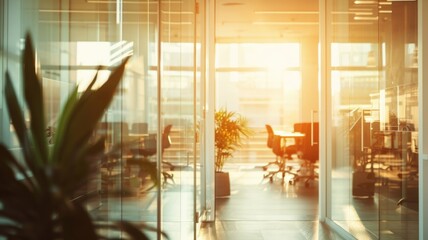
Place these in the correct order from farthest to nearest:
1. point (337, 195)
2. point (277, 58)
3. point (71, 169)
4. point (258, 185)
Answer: point (277, 58), point (258, 185), point (337, 195), point (71, 169)

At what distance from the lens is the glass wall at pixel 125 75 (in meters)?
1.95

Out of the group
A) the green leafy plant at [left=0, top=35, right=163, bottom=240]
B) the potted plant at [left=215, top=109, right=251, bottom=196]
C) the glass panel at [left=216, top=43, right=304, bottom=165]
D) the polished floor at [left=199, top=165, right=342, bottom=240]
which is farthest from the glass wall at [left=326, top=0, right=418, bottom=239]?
the glass panel at [left=216, top=43, right=304, bottom=165]

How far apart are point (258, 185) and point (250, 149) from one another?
15.6ft

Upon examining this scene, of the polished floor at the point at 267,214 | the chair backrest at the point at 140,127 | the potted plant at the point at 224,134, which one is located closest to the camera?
the chair backrest at the point at 140,127

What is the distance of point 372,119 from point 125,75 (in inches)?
123

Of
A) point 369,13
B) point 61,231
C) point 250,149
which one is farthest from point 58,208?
point 250,149

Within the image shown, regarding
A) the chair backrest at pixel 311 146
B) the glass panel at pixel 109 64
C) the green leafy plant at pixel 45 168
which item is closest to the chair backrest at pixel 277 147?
the chair backrest at pixel 311 146

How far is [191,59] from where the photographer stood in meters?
4.89

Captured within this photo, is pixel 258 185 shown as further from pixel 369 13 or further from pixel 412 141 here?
pixel 369 13

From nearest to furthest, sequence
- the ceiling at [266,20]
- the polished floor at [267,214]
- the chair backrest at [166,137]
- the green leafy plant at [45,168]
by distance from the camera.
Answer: the green leafy plant at [45,168] → the chair backrest at [166,137] → the polished floor at [267,214] → the ceiling at [266,20]

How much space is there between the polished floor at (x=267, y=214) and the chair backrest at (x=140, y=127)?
2570mm

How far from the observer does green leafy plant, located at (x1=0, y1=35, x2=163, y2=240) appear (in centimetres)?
118

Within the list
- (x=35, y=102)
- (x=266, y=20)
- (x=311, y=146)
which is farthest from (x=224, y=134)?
(x=35, y=102)

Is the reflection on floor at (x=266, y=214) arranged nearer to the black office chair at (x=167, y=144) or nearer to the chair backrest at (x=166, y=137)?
the black office chair at (x=167, y=144)
